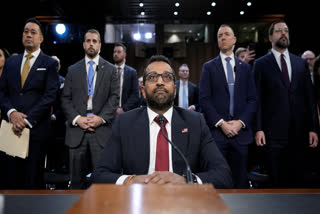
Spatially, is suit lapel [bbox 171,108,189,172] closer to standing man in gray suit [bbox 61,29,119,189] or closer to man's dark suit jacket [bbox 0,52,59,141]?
standing man in gray suit [bbox 61,29,119,189]

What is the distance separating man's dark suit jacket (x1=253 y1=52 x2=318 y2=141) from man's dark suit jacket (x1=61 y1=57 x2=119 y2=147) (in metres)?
1.38

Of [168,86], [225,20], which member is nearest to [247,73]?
[168,86]

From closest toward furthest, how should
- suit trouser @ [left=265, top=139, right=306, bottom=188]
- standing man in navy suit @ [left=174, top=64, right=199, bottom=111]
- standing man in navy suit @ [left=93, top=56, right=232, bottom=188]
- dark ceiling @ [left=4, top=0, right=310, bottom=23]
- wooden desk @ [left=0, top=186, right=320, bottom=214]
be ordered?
wooden desk @ [left=0, top=186, right=320, bottom=214] → standing man in navy suit @ [left=93, top=56, right=232, bottom=188] → suit trouser @ [left=265, top=139, right=306, bottom=188] → standing man in navy suit @ [left=174, top=64, right=199, bottom=111] → dark ceiling @ [left=4, top=0, right=310, bottom=23]

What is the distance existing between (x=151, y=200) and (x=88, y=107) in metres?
2.23

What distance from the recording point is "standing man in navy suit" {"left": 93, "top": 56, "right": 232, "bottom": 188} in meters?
1.55

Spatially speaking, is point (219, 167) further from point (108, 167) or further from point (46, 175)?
point (46, 175)

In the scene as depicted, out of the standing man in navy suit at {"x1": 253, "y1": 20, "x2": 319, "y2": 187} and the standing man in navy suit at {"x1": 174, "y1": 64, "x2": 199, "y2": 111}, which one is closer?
the standing man in navy suit at {"x1": 253, "y1": 20, "x2": 319, "y2": 187}

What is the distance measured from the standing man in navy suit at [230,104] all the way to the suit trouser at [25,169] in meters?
1.51

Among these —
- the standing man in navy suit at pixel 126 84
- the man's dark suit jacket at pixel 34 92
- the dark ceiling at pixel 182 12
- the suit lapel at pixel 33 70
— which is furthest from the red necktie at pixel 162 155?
the dark ceiling at pixel 182 12

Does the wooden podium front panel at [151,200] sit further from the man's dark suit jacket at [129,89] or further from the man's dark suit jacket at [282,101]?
the man's dark suit jacket at [129,89]

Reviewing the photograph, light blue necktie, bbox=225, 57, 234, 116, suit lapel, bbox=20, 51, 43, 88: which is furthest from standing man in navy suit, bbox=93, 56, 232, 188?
suit lapel, bbox=20, 51, 43, 88

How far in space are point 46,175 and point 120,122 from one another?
2.20 m

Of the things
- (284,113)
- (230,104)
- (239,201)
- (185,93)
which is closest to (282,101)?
(284,113)

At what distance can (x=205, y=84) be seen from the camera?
272 cm
